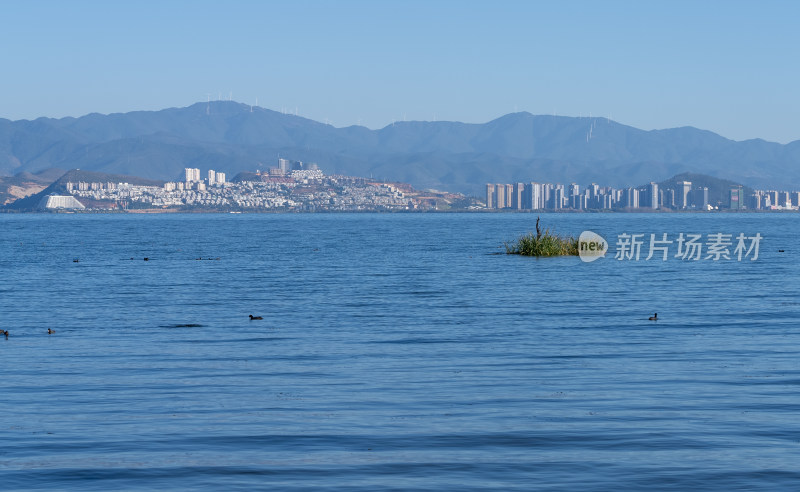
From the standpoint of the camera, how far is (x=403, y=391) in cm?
2505

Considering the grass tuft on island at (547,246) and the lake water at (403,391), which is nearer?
the lake water at (403,391)

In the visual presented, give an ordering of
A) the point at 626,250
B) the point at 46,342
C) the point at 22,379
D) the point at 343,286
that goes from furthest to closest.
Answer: the point at 626,250 → the point at 343,286 → the point at 46,342 → the point at 22,379

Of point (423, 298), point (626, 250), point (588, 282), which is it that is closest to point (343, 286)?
point (423, 298)

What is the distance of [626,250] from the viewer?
106 meters

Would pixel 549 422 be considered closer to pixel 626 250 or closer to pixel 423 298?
pixel 423 298

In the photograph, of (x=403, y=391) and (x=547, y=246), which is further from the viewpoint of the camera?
(x=547, y=246)

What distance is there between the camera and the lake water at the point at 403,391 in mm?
18109

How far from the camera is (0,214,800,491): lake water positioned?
713 inches

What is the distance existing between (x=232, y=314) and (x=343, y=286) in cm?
1568

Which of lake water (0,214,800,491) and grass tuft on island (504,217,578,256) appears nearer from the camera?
lake water (0,214,800,491)

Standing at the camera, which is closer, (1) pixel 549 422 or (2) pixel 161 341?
(1) pixel 549 422

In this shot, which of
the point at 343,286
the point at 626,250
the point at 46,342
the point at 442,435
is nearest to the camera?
the point at 442,435

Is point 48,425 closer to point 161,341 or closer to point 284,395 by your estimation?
point 284,395

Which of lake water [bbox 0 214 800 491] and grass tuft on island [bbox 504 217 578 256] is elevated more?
grass tuft on island [bbox 504 217 578 256]
